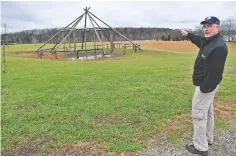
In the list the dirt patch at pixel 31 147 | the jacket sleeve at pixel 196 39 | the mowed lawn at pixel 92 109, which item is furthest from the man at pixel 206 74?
the dirt patch at pixel 31 147

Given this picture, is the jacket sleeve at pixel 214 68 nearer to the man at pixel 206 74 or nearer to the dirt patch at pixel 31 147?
the man at pixel 206 74

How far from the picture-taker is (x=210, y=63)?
389cm

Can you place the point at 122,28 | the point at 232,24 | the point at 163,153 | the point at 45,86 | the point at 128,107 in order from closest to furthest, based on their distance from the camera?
the point at 163,153, the point at 128,107, the point at 45,86, the point at 232,24, the point at 122,28

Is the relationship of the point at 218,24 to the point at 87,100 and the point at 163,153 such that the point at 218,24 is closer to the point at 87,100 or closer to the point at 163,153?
the point at 163,153

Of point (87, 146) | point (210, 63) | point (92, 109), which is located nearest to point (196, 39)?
point (210, 63)

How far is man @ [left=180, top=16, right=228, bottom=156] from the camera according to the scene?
152 inches

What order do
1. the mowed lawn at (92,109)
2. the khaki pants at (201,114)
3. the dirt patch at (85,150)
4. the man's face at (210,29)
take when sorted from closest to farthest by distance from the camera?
the man's face at (210,29)
the khaki pants at (201,114)
the dirt patch at (85,150)
the mowed lawn at (92,109)

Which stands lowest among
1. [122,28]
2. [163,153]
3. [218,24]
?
[163,153]

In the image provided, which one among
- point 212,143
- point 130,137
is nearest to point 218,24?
point 212,143

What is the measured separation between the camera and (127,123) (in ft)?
18.3

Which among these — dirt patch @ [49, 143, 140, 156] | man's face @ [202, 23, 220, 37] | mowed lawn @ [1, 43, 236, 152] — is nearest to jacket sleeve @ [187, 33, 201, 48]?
man's face @ [202, 23, 220, 37]

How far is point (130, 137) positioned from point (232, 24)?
91.3 m

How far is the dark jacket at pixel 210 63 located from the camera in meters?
3.85

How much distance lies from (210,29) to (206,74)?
60 centimetres
